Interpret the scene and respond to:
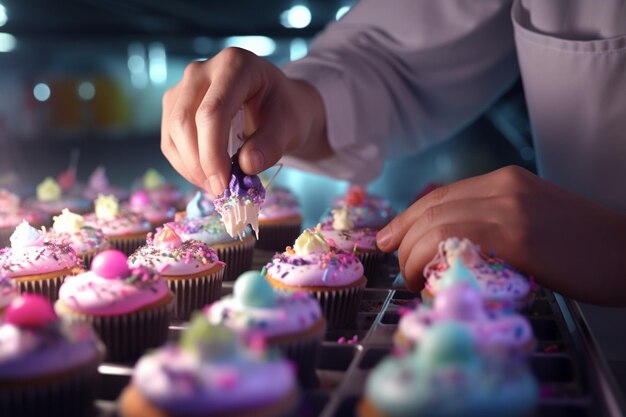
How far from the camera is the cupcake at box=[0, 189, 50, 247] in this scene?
3.62 m

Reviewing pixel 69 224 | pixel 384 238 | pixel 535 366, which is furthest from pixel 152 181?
pixel 535 366

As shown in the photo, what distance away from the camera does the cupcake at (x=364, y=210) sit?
353 cm

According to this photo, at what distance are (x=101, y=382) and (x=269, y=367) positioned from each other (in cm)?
71

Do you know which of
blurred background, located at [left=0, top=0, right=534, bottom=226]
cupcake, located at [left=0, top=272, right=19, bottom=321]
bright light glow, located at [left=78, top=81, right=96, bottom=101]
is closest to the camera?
cupcake, located at [left=0, top=272, right=19, bottom=321]

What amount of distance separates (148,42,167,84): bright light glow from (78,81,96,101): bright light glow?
15.6 inches

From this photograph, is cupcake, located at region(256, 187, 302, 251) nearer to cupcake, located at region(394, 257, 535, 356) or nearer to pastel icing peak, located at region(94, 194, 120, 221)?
pastel icing peak, located at region(94, 194, 120, 221)

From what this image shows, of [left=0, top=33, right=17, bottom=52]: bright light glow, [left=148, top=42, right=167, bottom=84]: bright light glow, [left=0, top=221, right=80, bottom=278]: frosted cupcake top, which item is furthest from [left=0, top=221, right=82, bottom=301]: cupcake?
[left=148, top=42, right=167, bottom=84]: bright light glow

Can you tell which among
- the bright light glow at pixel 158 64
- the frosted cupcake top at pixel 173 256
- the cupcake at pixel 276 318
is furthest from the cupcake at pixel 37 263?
the bright light glow at pixel 158 64

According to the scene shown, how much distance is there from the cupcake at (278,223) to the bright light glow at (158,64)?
1249mm

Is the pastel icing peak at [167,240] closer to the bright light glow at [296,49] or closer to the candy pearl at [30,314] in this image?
the candy pearl at [30,314]

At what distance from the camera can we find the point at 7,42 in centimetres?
379

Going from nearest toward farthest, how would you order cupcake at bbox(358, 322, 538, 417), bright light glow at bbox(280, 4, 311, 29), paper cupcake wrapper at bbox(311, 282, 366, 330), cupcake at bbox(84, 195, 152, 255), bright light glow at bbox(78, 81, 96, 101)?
A: cupcake at bbox(358, 322, 538, 417)
paper cupcake wrapper at bbox(311, 282, 366, 330)
cupcake at bbox(84, 195, 152, 255)
bright light glow at bbox(280, 4, 311, 29)
bright light glow at bbox(78, 81, 96, 101)

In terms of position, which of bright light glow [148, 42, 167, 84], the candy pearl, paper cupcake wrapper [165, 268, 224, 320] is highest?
bright light glow [148, 42, 167, 84]

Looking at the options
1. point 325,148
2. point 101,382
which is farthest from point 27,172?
point 101,382
